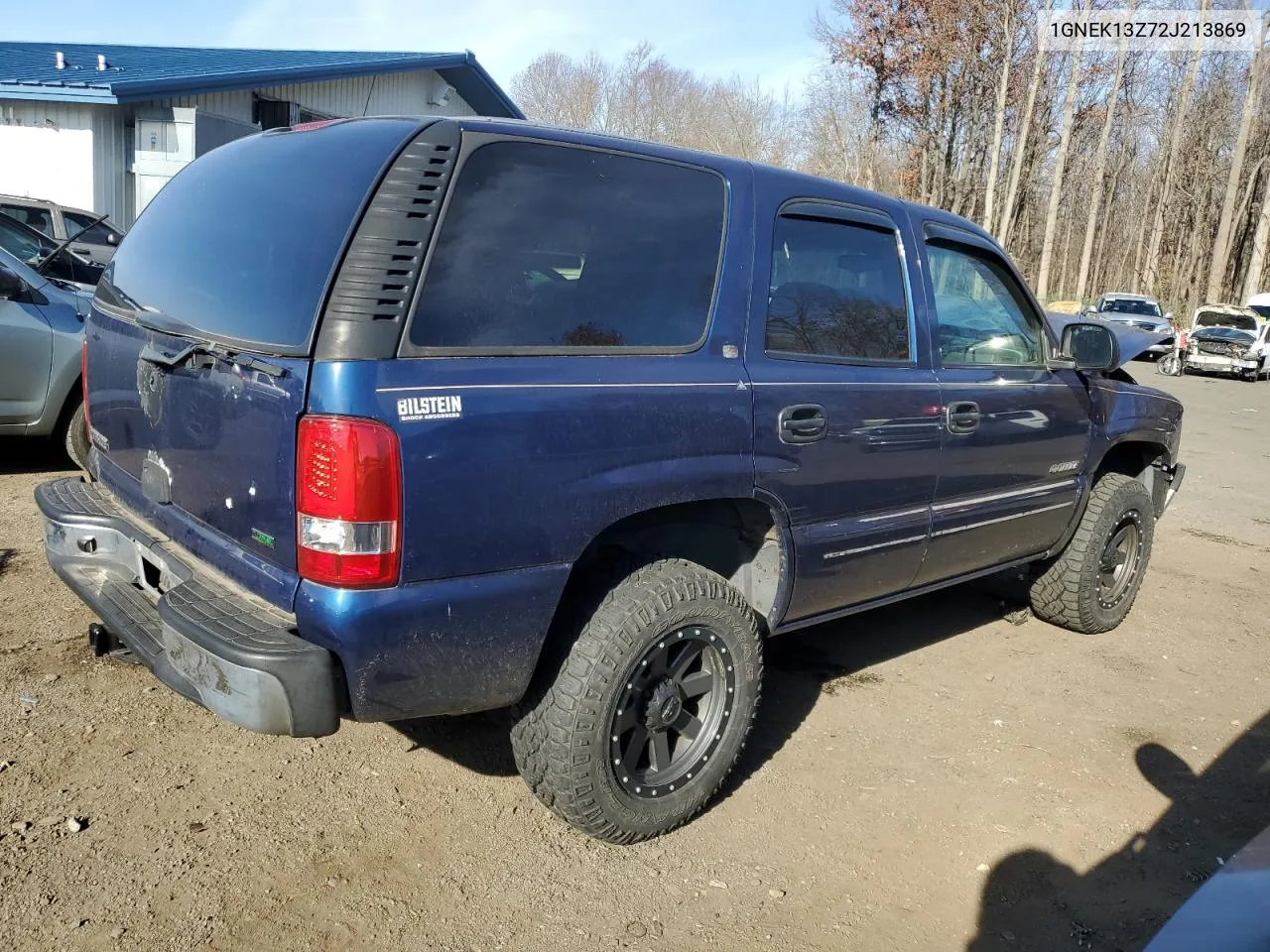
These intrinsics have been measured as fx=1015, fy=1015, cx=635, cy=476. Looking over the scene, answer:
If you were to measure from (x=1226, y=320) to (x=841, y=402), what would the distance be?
26883mm

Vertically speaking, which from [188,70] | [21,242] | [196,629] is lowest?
[196,629]

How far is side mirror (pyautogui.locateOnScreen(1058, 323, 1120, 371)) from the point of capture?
4.48 meters

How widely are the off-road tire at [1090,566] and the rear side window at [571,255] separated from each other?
9.47 feet

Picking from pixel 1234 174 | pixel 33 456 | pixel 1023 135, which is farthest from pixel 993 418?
pixel 1234 174

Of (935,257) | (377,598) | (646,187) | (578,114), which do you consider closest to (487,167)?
(646,187)

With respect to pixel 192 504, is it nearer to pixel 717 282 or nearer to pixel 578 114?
pixel 717 282

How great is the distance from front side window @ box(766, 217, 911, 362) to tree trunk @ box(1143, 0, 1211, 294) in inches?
1566

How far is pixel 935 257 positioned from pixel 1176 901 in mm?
2407

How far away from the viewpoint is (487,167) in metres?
2.62

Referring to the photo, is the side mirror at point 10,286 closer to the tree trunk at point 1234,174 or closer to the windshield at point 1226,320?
the windshield at point 1226,320

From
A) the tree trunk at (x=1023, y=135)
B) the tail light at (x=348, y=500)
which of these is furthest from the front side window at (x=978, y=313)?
the tree trunk at (x=1023, y=135)

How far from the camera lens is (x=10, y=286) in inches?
229

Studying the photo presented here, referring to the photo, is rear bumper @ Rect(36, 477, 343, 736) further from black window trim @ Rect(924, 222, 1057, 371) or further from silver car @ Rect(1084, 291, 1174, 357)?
silver car @ Rect(1084, 291, 1174, 357)

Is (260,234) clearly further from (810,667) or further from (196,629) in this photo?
(810,667)
